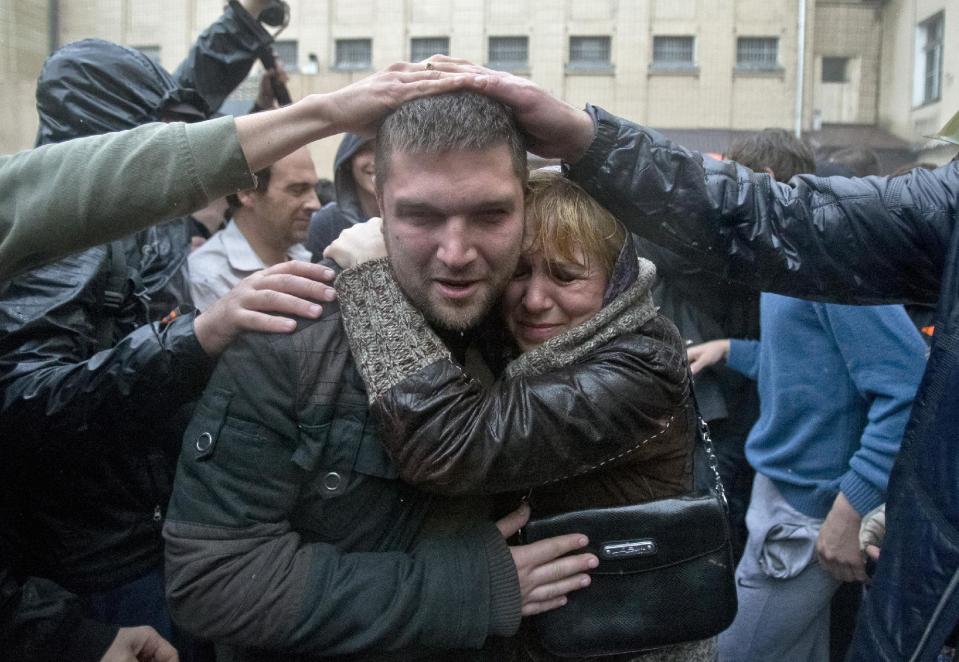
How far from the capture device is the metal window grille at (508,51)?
4.46 meters

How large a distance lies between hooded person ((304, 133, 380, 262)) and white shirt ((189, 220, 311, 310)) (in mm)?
319

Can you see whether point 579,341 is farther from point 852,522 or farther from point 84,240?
point 852,522

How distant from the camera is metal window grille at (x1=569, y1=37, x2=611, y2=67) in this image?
13.6 ft

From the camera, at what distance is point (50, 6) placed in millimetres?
3311

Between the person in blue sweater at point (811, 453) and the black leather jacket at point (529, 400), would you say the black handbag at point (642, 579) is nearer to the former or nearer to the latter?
the black leather jacket at point (529, 400)

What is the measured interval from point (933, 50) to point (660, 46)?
1.37m

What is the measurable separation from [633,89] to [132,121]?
3.90m

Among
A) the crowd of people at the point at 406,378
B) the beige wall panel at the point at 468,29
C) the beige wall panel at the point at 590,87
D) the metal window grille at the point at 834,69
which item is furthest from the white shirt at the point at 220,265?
the metal window grille at the point at 834,69

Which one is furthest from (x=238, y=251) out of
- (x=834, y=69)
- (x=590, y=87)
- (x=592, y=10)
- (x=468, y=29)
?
(x=834, y=69)

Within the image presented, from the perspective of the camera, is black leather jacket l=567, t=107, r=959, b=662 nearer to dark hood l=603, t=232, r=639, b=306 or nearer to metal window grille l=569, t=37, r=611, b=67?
dark hood l=603, t=232, r=639, b=306

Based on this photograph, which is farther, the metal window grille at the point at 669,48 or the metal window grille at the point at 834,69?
the metal window grille at the point at 834,69

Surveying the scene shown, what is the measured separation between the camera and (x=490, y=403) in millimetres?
1274

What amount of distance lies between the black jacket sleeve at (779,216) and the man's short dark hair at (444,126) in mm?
220

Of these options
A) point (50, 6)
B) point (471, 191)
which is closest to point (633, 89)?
point (50, 6)
